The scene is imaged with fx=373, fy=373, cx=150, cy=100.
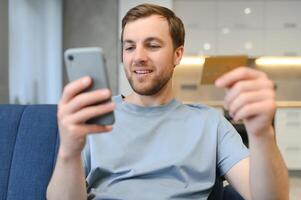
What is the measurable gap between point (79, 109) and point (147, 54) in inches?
19.0

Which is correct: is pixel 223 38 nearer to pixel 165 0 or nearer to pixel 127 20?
pixel 165 0

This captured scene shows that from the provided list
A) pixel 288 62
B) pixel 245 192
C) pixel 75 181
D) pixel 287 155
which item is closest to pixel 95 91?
pixel 75 181

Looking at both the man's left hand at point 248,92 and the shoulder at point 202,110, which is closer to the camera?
the man's left hand at point 248,92

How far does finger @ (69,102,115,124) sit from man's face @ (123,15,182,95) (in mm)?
443

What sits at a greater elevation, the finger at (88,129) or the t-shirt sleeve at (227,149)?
the finger at (88,129)

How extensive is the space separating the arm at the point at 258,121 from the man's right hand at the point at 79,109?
20cm

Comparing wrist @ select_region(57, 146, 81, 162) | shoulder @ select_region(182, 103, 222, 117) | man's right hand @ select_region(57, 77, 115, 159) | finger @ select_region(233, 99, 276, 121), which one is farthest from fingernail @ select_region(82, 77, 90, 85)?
shoulder @ select_region(182, 103, 222, 117)

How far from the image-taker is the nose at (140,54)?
3.50ft

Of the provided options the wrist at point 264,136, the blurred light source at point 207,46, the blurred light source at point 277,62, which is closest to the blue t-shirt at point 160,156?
the wrist at point 264,136

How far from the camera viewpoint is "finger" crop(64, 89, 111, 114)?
2.07 feet

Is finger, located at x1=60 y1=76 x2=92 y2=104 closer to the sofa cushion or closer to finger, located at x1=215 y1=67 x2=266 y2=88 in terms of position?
finger, located at x1=215 y1=67 x2=266 y2=88

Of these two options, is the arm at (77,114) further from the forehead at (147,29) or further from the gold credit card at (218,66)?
the forehead at (147,29)

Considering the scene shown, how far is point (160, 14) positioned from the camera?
115cm

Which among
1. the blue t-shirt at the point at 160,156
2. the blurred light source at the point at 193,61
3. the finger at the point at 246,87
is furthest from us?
the blurred light source at the point at 193,61
